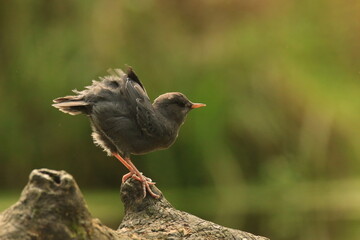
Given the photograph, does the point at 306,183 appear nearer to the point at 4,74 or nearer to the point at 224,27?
A: the point at 224,27

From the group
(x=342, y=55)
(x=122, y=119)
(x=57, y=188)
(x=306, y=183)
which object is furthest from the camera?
(x=342, y=55)

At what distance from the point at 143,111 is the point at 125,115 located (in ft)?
0.37

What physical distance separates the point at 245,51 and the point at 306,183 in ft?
6.37

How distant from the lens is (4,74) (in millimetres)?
10102

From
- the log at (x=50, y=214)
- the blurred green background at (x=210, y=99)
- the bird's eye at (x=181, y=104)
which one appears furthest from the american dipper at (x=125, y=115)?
the blurred green background at (x=210, y=99)

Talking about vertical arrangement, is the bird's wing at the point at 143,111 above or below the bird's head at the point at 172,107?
below

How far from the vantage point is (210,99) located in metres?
10.6

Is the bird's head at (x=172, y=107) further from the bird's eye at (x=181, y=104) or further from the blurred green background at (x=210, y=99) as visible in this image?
the blurred green background at (x=210, y=99)

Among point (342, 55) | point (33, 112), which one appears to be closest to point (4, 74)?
point (33, 112)

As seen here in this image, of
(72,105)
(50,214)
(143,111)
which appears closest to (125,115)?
(143,111)

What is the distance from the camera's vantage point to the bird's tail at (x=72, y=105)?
17.0 feet

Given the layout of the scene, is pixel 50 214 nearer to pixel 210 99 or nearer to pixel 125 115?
pixel 125 115

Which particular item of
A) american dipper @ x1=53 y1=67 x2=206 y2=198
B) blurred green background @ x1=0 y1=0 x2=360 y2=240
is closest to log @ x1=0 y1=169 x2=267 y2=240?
american dipper @ x1=53 y1=67 x2=206 y2=198

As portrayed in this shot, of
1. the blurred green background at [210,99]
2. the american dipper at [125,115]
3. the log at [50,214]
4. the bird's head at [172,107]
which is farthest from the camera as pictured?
the blurred green background at [210,99]
